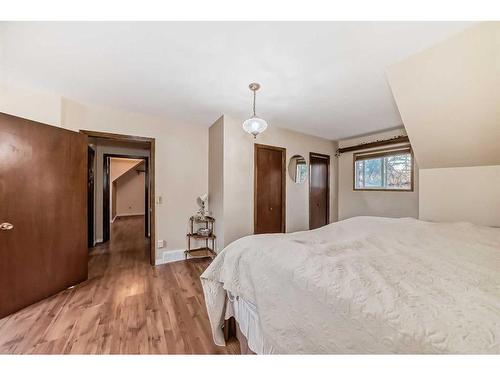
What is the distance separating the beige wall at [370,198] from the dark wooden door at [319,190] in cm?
32

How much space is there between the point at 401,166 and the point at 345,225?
89.9 inches

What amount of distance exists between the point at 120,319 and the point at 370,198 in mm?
4168

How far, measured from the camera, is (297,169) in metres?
3.80

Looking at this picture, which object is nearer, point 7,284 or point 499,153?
point 7,284

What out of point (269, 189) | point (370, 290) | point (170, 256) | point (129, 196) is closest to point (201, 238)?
point (170, 256)

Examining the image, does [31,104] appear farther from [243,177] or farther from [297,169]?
[297,169]

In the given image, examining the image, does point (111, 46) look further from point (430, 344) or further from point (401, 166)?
point (401, 166)

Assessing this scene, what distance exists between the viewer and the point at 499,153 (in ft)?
6.22

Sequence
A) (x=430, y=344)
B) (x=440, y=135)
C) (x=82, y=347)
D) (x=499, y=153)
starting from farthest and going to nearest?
1. (x=440, y=135)
2. (x=499, y=153)
3. (x=82, y=347)
4. (x=430, y=344)

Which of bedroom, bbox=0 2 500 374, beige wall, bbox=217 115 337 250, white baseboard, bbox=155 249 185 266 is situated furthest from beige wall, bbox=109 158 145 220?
beige wall, bbox=217 115 337 250

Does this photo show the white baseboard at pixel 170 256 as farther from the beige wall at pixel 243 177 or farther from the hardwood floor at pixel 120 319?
the beige wall at pixel 243 177

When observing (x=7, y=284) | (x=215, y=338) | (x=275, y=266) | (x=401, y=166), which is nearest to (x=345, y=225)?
(x=275, y=266)

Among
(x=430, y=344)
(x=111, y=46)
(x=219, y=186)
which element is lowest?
(x=430, y=344)
